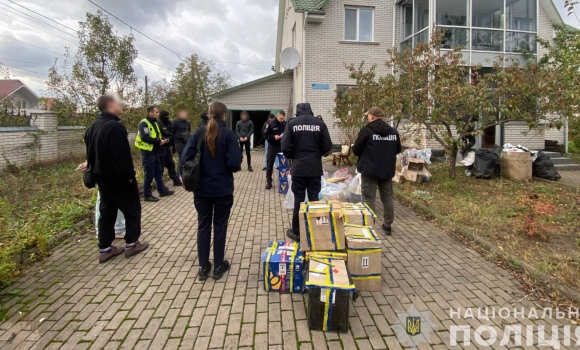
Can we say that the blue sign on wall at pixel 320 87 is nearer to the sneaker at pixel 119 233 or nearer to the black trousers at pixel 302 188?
the black trousers at pixel 302 188

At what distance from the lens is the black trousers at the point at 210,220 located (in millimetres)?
3553

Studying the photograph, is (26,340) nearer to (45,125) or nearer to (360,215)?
(360,215)

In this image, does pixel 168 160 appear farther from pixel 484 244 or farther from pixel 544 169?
pixel 544 169

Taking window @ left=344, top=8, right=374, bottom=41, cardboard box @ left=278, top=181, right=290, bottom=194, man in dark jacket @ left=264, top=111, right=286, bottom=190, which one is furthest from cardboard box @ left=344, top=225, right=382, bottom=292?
window @ left=344, top=8, right=374, bottom=41

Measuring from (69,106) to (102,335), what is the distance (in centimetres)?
1124

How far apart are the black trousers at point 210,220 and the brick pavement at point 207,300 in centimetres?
33

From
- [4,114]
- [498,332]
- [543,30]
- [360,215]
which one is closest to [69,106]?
[4,114]

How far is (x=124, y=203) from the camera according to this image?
4.07 meters

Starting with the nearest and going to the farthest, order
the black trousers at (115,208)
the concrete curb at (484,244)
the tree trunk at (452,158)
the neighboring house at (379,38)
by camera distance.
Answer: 1. the concrete curb at (484,244)
2. the black trousers at (115,208)
3. the tree trunk at (452,158)
4. the neighboring house at (379,38)

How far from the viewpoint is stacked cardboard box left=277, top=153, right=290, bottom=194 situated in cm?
738

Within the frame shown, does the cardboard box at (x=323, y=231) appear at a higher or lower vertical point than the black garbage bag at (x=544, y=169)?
lower

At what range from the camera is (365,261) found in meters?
3.37

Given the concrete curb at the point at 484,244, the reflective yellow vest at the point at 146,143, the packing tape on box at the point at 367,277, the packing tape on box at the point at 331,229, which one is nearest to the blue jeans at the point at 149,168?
the reflective yellow vest at the point at 146,143

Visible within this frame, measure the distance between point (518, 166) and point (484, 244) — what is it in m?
5.27
